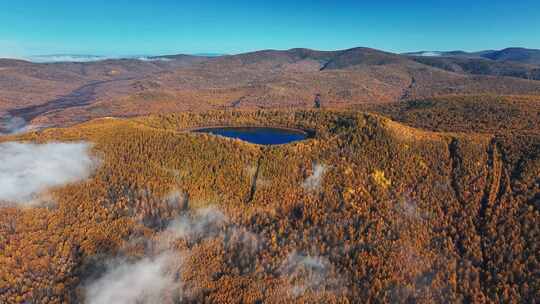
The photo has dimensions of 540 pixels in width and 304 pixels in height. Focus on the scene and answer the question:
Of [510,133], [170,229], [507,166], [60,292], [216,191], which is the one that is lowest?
[60,292]

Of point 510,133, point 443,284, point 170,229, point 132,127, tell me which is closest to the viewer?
point 443,284

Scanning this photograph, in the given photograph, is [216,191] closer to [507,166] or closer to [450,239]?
[450,239]

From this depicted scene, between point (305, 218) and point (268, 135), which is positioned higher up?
point (268, 135)

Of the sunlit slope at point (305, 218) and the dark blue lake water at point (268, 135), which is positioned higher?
the dark blue lake water at point (268, 135)

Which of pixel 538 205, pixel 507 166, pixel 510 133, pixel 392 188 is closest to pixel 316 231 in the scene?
pixel 392 188

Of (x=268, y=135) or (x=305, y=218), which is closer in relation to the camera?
(x=305, y=218)

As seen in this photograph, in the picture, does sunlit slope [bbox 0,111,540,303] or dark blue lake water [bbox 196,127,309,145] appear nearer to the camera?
sunlit slope [bbox 0,111,540,303]

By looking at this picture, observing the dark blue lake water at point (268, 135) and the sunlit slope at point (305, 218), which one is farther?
the dark blue lake water at point (268, 135)

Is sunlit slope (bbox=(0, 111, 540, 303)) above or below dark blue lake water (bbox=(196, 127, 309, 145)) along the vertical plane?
below
